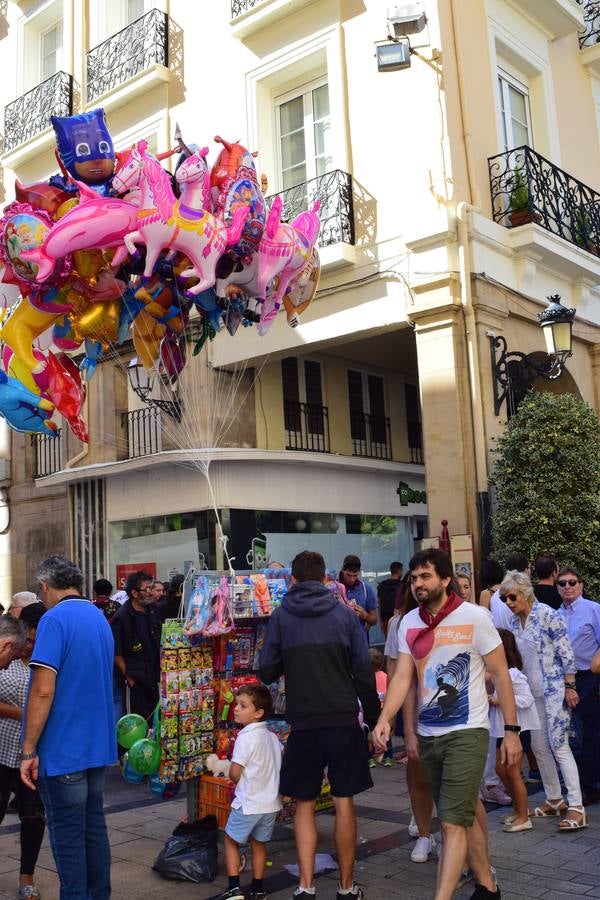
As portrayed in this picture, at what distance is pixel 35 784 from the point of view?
4.73 meters

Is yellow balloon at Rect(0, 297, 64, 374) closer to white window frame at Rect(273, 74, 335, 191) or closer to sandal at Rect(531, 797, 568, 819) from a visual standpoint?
sandal at Rect(531, 797, 568, 819)

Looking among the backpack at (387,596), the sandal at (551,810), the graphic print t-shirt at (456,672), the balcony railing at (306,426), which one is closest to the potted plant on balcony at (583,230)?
the balcony railing at (306,426)

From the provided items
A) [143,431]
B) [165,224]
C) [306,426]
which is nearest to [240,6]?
[306,426]

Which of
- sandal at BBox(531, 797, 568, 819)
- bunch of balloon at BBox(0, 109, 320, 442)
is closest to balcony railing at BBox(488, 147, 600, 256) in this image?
bunch of balloon at BBox(0, 109, 320, 442)

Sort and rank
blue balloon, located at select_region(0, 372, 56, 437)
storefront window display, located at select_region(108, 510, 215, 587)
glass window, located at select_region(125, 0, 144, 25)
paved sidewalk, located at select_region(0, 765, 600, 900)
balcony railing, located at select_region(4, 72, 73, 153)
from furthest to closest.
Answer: balcony railing, located at select_region(4, 72, 73, 153)
glass window, located at select_region(125, 0, 144, 25)
storefront window display, located at select_region(108, 510, 215, 587)
blue balloon, located at select_region(0, 372, 56, 437)
paved sidewalk, located at select_region(0, 765, 600, 900)

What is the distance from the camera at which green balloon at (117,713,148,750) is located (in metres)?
6.64

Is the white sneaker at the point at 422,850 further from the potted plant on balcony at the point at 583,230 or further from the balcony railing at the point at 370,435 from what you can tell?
the potted plant on balcony at the point at 583,230

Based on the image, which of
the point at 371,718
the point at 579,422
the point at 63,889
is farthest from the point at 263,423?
the point at 63,889

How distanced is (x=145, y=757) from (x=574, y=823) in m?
2.98

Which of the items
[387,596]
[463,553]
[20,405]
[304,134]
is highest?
[304,134]

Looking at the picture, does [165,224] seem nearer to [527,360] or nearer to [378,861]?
[378,861]

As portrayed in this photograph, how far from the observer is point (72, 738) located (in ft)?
15.6

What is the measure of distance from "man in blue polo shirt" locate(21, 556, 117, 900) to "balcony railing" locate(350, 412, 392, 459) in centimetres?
1060

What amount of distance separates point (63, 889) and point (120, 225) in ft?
14.5
